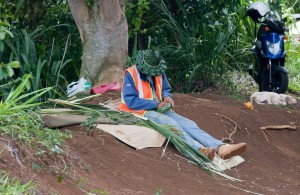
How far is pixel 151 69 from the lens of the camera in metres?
7.80

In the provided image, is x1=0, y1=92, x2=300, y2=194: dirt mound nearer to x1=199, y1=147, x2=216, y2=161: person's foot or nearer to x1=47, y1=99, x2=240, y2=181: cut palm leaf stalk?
x1=47, y1=99, x2=240, y2=181: cut palm leaf stalk

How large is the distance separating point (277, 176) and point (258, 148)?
91 centimetres

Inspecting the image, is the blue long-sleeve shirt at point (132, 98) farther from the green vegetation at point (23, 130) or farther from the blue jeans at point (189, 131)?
the green vegetation at point (23, 130)

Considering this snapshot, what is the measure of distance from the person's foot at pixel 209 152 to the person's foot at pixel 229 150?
16 centimetres

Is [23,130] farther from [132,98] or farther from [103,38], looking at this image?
[103,38]

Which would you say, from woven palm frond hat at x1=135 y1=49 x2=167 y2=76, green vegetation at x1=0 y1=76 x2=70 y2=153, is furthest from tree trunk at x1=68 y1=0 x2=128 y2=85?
green vegetation at x1=0 y1=76 x2=70 y2=153

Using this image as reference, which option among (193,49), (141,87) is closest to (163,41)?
(193,49)

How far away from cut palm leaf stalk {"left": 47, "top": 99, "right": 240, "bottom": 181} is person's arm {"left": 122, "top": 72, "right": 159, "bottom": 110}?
0.12 metres

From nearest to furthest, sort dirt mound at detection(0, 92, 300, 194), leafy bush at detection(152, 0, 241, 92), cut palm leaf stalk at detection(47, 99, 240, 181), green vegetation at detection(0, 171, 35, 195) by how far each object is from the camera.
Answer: green vegetation at detection(0, 171, 35, 195) → dirt mound at detection(0, 92, 300, 194) → cut palm leaf stalk at detection(47, 99, 240, 181) → leafy bush at detection(152, 0, 241, 92)

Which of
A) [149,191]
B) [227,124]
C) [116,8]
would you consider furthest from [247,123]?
[149,191]

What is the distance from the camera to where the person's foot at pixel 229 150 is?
7.69m

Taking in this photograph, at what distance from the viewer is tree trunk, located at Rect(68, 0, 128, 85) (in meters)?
9.40

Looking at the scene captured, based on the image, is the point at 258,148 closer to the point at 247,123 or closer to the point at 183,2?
the point at 247,123

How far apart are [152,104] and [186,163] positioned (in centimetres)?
75
